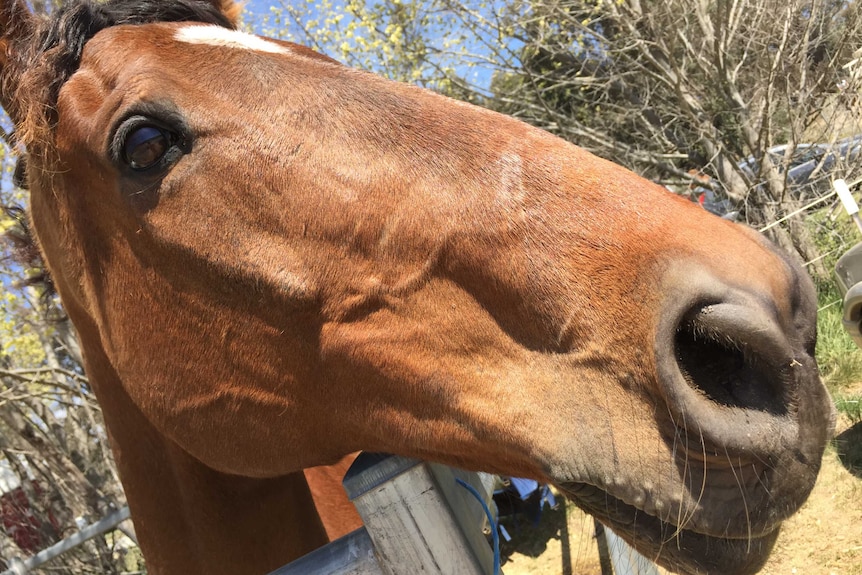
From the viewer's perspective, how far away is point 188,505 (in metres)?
1.92

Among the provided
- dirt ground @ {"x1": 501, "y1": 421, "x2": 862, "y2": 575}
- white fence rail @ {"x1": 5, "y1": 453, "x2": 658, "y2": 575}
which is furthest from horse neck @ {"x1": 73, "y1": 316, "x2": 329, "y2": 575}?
dirt ground @ {"x1": 501, "y1": 421, "x2": 862, "y2": 575}

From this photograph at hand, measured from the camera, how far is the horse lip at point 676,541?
1138 mm

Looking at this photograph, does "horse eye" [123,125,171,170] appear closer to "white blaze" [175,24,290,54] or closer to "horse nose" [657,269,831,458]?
"white blaze" [175,24,290,54]

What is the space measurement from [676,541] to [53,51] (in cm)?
209

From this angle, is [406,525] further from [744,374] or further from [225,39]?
[225,39]

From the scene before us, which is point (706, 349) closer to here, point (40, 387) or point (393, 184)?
point (393, 184)

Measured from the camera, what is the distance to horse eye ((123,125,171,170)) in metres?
1.58

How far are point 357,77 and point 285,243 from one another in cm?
52

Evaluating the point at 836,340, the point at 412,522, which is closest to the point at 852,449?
the point at 836,340

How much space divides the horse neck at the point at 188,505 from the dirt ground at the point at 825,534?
4.97 feet

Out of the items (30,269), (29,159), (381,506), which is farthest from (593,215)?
(30,269)

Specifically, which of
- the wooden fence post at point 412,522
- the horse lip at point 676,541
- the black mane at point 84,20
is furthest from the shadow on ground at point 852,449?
the black mane at point 84,20

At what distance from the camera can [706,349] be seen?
3.77 feet

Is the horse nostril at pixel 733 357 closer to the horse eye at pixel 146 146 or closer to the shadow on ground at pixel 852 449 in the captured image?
the horse eye at pixel 146 146
